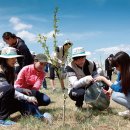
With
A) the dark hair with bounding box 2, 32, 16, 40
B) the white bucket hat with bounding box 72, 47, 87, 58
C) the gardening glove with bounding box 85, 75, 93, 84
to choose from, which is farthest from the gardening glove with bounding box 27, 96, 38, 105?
the dark hair with bounding box 2, 32, 16, 40

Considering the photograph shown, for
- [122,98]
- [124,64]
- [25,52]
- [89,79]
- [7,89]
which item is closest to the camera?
[124,64]

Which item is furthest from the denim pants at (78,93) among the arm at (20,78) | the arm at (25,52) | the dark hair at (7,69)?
the arm at (25,52)

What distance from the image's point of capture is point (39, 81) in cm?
684

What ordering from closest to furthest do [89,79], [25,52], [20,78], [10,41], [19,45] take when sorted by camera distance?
1. [89,79]
2. [20,78]
3. [10,41]
4. [19,45]
5. [25,52]

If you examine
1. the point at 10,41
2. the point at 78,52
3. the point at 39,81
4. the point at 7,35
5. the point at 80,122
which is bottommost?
the point at 80,122

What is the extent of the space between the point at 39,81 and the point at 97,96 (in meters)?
1.18

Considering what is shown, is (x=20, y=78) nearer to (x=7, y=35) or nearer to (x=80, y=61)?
(x=80, y=61)

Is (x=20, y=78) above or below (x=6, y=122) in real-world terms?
above

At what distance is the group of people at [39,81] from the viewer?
229 inches

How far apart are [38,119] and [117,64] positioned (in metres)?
1.60

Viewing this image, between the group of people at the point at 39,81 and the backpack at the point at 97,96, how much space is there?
0.11m

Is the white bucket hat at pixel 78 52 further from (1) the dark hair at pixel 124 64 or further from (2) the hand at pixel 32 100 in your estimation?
(2) the hand at pixel 32 100

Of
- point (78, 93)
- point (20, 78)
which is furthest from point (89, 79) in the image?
point (20, 78)

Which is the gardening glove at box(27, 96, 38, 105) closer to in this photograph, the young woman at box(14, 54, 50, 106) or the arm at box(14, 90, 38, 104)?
the arm at box(14, 90, 38, 104)
